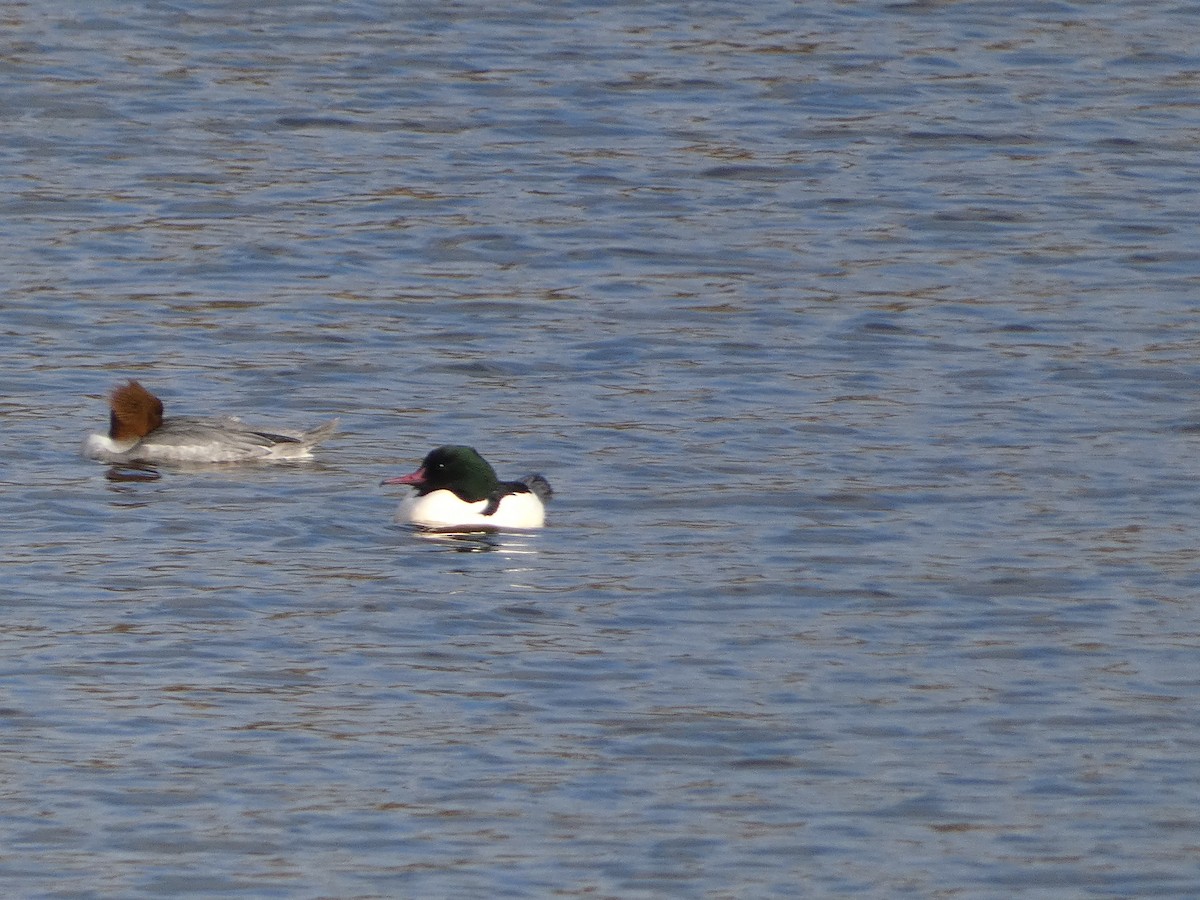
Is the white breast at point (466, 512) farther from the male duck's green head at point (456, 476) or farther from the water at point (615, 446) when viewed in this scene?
the water at point (615, 446)

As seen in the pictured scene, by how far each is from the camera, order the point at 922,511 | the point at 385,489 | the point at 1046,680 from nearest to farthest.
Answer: the point at 1046,680 → the point at 922,511 → the point at 385,489

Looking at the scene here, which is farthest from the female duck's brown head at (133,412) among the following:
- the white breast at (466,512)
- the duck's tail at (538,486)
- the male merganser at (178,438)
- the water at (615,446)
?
the duck's tail at (538,486)

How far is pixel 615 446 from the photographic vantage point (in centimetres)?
1455

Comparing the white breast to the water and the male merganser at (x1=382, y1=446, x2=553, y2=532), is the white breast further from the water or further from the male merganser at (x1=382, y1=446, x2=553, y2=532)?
the water

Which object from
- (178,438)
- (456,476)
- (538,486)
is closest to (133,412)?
(178,438)

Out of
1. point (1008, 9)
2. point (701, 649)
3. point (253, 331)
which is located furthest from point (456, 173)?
point (701, 649)

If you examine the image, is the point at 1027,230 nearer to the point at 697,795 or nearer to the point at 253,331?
the point at 253,331

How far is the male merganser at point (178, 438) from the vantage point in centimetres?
1431

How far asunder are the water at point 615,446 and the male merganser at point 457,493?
0.72 ft

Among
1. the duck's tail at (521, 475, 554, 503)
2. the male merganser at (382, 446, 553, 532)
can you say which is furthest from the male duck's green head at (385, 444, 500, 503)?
the duck's tail at (521, 475, 554, 503)

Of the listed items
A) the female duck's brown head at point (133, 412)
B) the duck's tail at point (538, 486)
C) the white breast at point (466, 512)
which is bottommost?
the white breast at point (466, 512)

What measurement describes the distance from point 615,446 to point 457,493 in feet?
4.83

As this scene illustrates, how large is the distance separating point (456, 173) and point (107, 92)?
3.97 metres

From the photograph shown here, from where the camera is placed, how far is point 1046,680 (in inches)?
417
